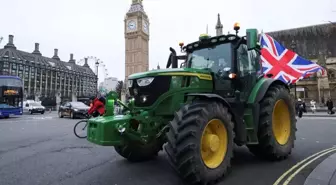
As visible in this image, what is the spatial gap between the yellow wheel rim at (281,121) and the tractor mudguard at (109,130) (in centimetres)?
349

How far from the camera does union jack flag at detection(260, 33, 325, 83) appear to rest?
1029 cm

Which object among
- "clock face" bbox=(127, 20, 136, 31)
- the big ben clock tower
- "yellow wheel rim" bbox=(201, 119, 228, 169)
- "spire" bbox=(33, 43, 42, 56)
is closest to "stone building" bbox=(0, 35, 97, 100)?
Answer: "spire" bbox=(33, 43, 42, 56)

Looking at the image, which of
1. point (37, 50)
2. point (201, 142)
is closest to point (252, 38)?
point (201, 142)

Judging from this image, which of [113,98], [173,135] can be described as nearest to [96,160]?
[113,98]

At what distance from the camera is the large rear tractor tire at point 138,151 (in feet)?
16.5

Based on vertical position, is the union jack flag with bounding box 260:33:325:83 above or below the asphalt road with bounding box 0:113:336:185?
above

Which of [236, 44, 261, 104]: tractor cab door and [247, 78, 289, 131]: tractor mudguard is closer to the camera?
[247, 78, 289, 131]: tractor mudguard

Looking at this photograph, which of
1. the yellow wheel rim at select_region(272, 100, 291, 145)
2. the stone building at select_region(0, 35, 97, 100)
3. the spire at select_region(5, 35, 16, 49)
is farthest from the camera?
the stone building at select_region(0, 35, 97, 100)

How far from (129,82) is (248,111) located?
92.7 inches

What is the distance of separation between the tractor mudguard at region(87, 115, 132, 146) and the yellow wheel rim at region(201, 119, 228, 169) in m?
1.26

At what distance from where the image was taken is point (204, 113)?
12.4 ft

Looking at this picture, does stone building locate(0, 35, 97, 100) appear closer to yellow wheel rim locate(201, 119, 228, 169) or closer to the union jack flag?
the union jack flag

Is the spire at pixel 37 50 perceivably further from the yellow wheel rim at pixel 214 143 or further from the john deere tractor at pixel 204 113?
the yellow wheel rim at pixel 214 143

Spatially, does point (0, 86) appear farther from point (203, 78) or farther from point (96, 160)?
point (203, 78)
